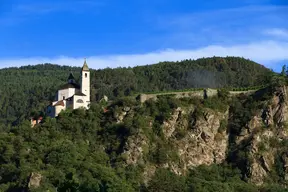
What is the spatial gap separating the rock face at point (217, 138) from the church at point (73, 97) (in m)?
5.80

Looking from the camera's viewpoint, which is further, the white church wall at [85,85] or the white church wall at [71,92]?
the white church wall at [71,92]

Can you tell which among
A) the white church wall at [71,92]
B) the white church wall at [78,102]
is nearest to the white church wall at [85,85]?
the white church wall at [78,102]

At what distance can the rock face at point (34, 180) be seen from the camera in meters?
65.1

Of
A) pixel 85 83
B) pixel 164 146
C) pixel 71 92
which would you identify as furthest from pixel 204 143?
pixel 71 92

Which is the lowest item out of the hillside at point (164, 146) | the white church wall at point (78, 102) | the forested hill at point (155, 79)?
the hillside at point (164, 146)

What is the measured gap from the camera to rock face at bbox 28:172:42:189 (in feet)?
213

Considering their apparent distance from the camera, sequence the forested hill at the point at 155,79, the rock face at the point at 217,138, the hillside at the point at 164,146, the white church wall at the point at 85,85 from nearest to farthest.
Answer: the hillside at the point at 164,146 < the rock face at the point at 217,138 < the white church wall at the point at 85,85 < the forested hill at the point at 155,79

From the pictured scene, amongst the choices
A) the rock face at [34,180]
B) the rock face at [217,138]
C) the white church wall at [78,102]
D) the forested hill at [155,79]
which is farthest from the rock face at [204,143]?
the forested hill at [155,79]

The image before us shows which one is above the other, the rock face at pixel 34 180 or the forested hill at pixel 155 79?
the forested hill at pixel 155 79

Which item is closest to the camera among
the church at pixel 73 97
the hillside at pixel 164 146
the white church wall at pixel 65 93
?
the hillside at pixel 164 146

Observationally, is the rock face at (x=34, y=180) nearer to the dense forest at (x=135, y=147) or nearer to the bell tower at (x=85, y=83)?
the dense forest at (x=135, y=147)

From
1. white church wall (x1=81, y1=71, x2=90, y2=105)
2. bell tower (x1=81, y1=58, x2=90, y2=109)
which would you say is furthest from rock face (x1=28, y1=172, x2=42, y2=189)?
white church wall (x1=81, y1=71, x2=90, y2=105)

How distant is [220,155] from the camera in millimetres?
75438

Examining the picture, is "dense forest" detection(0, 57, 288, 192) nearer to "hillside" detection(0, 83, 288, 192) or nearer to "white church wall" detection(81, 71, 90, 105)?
"hillside" detection(0, 83, 288, 192)
